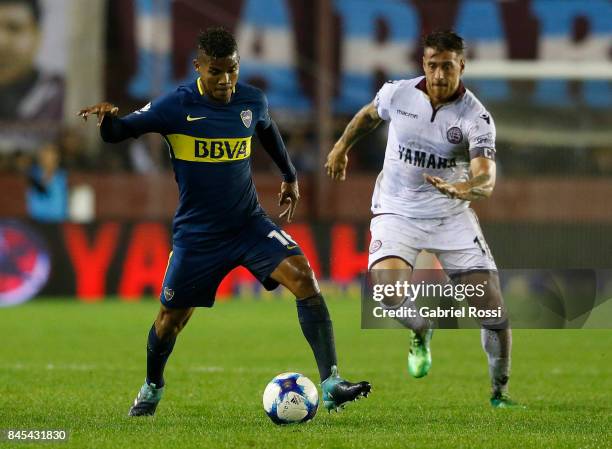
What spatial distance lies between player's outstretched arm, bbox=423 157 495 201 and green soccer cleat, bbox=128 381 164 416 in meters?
2.06

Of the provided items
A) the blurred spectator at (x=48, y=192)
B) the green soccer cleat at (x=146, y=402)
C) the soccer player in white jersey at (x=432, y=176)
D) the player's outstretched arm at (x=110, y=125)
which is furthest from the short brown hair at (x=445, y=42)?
the blurred spectator at (x=48, y=192)

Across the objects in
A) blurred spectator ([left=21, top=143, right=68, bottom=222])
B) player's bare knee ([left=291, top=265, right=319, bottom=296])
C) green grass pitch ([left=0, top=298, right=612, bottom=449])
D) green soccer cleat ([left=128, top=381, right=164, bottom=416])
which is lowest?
green grass pitch ([left=0, top=298, right=612, bottom=449])

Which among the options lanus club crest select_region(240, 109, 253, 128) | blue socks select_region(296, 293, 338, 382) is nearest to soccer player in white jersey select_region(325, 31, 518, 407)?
lanus club crest select_region(240, 109, 253, 128)

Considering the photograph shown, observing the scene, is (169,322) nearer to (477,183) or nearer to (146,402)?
(146,402)

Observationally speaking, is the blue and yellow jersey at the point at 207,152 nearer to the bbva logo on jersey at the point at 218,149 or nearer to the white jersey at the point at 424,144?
the bbva logo on jersey at the point at 218,149

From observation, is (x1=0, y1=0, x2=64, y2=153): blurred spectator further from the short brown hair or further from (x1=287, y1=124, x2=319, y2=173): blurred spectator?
the short brown hair

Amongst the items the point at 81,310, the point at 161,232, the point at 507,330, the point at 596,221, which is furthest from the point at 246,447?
the point at 596,221

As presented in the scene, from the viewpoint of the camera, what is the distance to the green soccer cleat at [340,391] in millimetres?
7402

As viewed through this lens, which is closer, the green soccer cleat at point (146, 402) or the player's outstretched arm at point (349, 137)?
the green soccer cleat at point (146, 402)

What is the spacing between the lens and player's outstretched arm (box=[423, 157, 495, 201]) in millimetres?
7930

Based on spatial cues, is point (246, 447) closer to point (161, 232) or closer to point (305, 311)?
point (305, 311)

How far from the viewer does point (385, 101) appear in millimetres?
8922

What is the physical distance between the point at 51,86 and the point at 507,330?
1405cm

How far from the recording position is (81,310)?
17141 millimetres
